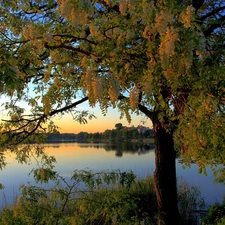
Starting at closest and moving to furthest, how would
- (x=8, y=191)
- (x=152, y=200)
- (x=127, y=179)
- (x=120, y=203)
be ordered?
(x=120, y=203) < (x=127, y=179) < (x=152, y=200) < (x=8, y=191)

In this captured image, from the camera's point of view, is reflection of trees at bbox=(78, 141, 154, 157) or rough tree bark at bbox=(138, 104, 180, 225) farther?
reflection of trees at bbox=(78, 141, 154, 157)

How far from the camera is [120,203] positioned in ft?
12.1

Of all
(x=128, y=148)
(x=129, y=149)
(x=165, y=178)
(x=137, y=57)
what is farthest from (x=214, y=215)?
(x=128, y=148)

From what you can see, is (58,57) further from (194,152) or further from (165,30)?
(194,152)

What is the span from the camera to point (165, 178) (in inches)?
209

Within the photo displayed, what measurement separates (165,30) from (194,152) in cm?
192

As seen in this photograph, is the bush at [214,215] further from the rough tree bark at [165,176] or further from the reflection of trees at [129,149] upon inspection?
the reflection of trees at [129,149]

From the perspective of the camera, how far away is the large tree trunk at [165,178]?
524 cm

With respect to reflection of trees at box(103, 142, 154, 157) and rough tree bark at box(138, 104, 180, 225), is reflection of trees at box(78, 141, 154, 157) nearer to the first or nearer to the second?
reflection of trees at box(103, 142, 154, 157)

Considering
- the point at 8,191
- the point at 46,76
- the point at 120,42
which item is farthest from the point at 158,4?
the point at 8,191

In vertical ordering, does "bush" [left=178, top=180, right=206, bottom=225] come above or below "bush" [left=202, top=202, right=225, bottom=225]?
below

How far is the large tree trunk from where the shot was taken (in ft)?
17.2

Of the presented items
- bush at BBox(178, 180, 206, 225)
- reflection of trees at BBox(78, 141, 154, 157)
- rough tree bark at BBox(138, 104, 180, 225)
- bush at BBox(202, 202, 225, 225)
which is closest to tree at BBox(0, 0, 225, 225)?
rough tree bark at BBox(138, 104, 180, 225)

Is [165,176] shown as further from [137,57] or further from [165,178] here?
[137,57]
